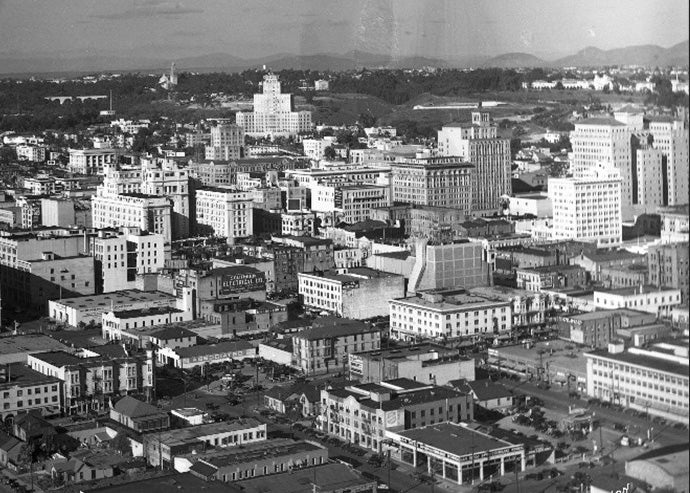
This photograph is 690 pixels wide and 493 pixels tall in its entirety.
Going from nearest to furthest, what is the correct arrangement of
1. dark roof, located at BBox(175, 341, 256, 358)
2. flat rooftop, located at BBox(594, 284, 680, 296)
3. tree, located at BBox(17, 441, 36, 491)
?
flat rooftop, located at BBox(594, 284, 680, 296) < tree, located at BBox(17, 441, 36, 491) < dark roof, located at BBox(175, 341, 256, 358)

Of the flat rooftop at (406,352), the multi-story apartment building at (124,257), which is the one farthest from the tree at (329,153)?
the flat rooftop at (406,352)

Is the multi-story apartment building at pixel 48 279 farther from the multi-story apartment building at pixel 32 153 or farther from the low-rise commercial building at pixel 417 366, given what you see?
the multi-story apartment building at pixel 32 153

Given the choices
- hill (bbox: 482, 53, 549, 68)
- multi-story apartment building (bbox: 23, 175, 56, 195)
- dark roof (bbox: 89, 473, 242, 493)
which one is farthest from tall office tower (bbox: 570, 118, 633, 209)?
multi-story apartment building (bbox: 23, 175, 56, 195)

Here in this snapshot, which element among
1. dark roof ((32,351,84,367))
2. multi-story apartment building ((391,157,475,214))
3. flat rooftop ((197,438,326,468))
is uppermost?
multi-story apartment building ((391,157,475,214))

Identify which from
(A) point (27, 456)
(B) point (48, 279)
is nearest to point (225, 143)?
(B) point (48, 279)

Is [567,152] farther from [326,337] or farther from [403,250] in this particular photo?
[326,337]

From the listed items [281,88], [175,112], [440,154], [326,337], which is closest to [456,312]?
[326,337]

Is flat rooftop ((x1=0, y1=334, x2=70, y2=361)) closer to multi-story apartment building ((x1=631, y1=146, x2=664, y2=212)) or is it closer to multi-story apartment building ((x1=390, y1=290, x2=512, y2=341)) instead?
multi-story apartment building ((x1=390, y1=290, x2=512, y2=341))
